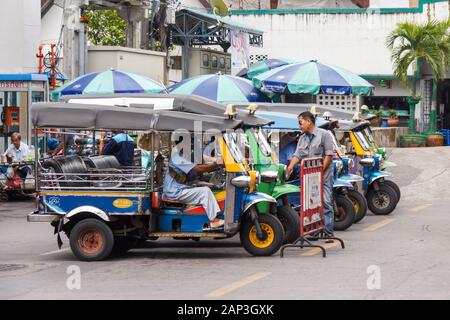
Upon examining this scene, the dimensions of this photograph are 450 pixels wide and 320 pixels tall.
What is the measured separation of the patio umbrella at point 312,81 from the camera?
24.7m

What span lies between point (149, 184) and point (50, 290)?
9.57 ft

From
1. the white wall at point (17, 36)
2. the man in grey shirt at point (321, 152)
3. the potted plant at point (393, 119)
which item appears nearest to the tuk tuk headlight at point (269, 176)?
the man in grey shirt at point (321, 152)

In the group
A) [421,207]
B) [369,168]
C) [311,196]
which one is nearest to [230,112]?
[311,196]

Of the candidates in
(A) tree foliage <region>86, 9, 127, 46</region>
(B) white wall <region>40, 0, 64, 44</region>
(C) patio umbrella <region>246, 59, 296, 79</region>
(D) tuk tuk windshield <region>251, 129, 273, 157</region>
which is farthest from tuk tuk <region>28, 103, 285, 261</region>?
(B) white wall <region>40, 0, 64, 44</region>

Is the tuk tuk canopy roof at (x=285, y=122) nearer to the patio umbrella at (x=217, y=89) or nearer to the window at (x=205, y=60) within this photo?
the patio umbrella at (x=217, y=89)

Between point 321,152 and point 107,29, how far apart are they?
101 ft

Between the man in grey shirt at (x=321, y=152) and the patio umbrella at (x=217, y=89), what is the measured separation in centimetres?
812

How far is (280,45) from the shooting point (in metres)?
42.2

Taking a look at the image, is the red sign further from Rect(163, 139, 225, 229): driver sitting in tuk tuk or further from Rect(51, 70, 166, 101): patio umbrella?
Rect(51, 70, 166, 101): patio umbrella

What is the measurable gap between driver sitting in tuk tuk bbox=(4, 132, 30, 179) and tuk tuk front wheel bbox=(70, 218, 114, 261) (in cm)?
1023

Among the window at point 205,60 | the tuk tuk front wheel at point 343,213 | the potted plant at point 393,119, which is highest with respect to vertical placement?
the window at point 205,60

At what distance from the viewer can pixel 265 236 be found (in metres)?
13.7

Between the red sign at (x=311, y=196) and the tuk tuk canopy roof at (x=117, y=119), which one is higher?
the tuk tuk canopy roof at (x=117, y=119)
